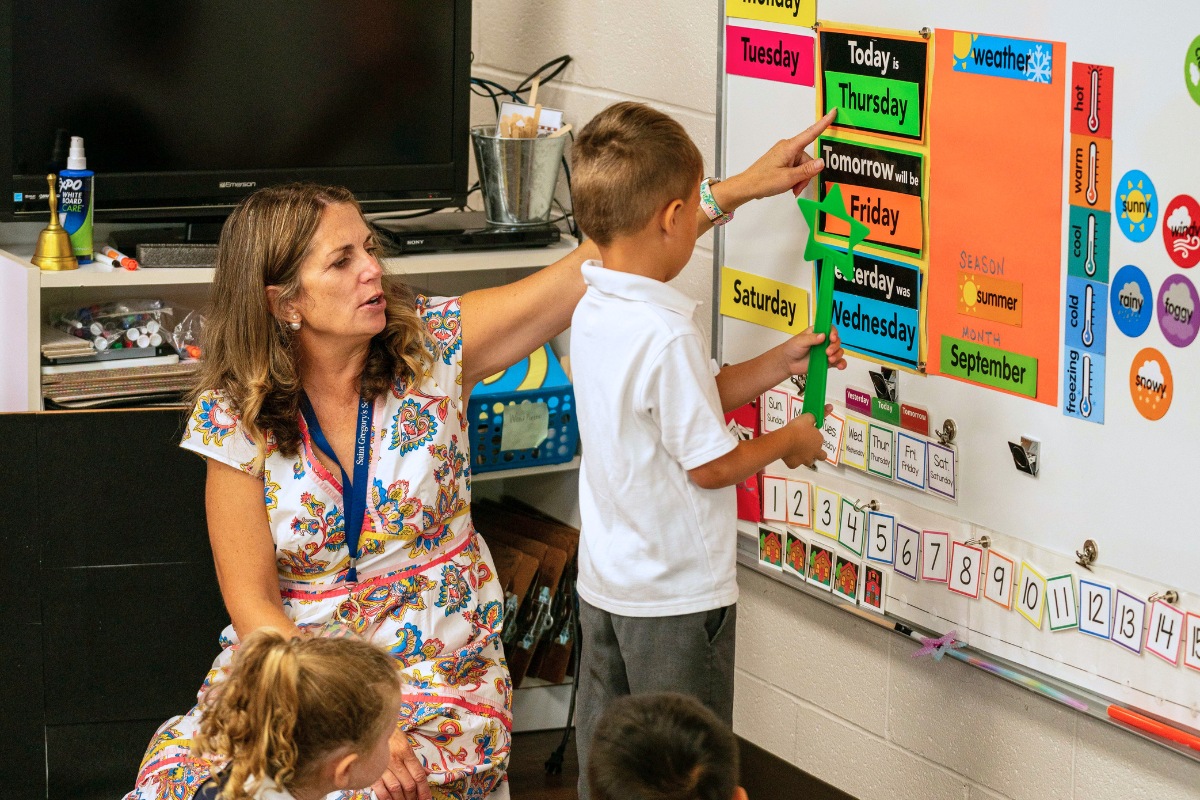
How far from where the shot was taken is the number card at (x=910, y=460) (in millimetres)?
1899

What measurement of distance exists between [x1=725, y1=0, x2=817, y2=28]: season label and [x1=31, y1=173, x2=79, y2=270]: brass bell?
3.54 ft

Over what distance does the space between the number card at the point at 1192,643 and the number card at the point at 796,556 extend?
65cm

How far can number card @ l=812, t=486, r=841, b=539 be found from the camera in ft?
6.75

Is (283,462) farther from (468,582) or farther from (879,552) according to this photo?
(879,552)

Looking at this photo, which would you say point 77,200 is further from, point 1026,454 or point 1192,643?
point 1192,643

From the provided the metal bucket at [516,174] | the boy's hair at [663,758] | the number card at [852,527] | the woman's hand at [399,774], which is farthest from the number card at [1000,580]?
the metal bucket at [516,174]

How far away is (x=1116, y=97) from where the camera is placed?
5.17ft

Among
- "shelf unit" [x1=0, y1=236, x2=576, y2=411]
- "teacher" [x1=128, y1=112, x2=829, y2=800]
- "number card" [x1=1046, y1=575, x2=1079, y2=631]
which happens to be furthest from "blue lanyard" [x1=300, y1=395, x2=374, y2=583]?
"number card" [x1=1046, y1=575, x2=1079, y2=631]

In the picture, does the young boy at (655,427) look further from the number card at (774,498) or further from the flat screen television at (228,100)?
the flat screen television at (228,100)

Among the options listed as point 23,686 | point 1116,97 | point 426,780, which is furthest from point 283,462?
point 1116,97

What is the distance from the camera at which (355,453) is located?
1.96m

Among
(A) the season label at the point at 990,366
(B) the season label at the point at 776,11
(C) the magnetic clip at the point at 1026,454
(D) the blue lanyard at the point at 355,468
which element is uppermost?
(B) the season label at the point at 776,11

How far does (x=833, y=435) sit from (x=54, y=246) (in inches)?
48.4

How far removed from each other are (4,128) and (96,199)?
0.18 m
